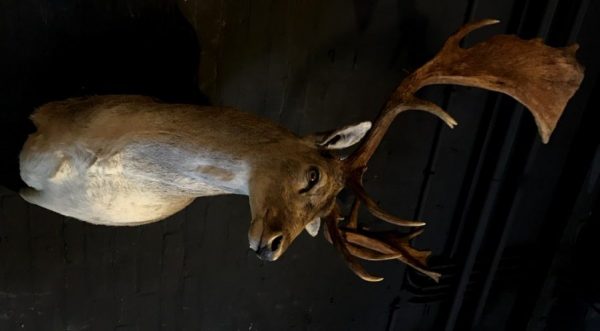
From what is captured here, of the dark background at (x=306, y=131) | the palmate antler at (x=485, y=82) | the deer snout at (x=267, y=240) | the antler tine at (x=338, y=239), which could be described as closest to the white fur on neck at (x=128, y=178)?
the deer snout at (x=267, y=240)

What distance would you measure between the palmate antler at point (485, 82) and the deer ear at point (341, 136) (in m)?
0.17

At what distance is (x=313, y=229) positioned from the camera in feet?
6.19

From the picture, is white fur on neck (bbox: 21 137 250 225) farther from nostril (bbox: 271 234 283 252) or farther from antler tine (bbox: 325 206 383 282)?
antler tine (bbox: 325 206 383 282)

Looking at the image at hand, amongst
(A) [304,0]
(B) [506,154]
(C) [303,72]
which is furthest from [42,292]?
(B) [506,154]

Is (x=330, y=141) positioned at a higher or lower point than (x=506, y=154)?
higher

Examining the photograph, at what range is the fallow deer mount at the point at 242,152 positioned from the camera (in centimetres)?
160

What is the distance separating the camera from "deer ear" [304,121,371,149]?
1.62 meters

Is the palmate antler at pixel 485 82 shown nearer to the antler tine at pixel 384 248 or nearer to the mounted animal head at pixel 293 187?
the antler tine at pixel 384 248

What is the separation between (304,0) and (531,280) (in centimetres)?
265

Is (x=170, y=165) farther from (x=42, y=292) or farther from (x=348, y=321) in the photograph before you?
(x=348, y=321)

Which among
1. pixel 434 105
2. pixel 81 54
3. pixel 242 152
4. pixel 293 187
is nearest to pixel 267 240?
pixel 293 187

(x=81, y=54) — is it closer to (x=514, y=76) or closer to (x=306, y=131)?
(x=306, y=131)

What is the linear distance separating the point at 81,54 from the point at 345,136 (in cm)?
137

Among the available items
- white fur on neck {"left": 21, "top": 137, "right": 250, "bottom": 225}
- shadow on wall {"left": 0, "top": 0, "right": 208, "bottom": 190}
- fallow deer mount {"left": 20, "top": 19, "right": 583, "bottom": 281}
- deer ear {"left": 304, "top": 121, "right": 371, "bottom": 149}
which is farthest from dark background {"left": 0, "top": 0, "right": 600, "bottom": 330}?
deer ear {"left": 304, "top": 121, "right": 371, "bottom": 149}
